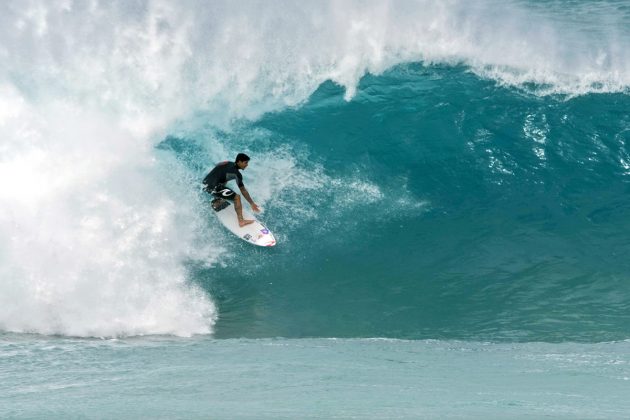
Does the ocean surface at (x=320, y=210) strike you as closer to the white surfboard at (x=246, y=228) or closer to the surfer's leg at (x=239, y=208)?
the white surfboard at (x=246, y=228)

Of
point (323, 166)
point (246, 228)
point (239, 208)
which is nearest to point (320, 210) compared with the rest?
point (323, 166)

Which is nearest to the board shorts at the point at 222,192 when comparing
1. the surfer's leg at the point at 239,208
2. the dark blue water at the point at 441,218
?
the surfer's leg at the point at 239,208

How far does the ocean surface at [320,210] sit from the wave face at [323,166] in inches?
1.9

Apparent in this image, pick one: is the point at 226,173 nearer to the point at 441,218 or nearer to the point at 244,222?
the point at 244,222

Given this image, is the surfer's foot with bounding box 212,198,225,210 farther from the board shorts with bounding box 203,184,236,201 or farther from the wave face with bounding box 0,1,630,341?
the wave face with bounding box 0,1,630,341

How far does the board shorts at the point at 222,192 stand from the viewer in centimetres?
1310

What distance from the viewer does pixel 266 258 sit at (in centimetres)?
1297

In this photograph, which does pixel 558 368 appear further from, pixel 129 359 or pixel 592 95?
pixel 592 95

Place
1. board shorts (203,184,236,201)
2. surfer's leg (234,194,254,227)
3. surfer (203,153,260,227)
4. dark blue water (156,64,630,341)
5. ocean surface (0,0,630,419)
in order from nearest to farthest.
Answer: ocean surface (0,0,630,419) < dark blue water (156,64,630,341) < surfer (203,153,260,227) < surfer's leg (234,194,254,227) < board shorts (203,184,236,201)

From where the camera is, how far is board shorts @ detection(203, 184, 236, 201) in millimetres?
13102

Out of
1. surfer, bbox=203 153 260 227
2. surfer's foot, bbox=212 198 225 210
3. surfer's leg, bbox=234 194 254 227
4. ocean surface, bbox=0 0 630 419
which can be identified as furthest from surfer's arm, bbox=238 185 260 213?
ocean surface, bbox=0 0 630 419

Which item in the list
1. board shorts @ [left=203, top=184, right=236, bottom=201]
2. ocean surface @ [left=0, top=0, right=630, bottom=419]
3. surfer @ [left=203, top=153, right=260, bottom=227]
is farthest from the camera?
board shorts @ [left=203, top=184, right=236, bottom=201]

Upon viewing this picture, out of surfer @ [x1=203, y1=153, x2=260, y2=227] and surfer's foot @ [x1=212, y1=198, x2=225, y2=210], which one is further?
surfer's foot @ [x1=212, y1=198, x2=225, y2=210]

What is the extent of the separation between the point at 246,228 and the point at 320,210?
1586mm
